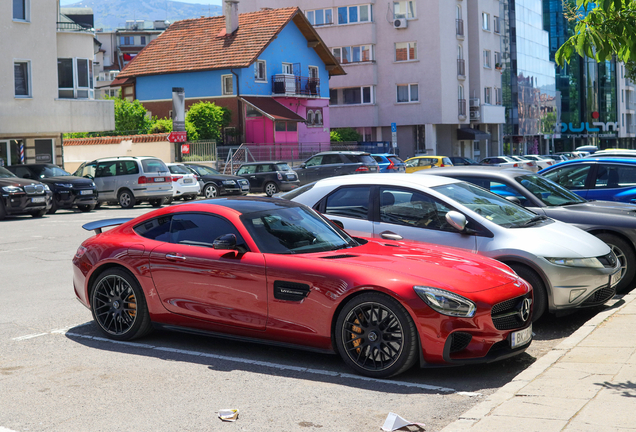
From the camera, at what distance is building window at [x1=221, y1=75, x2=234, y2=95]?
49.9 meters

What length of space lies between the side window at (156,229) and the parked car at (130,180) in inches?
803

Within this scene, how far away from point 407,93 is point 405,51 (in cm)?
311

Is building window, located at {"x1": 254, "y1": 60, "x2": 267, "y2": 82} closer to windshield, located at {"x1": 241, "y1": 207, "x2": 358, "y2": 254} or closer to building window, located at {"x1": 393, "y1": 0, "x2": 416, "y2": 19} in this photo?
building window, located at {"x1": 393, "y1": 0, "x2": 416, "y2": 19}

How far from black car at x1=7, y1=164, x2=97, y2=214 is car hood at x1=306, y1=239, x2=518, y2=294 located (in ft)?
66.8

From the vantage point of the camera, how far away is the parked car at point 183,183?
96.7 feet

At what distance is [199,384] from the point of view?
612cm

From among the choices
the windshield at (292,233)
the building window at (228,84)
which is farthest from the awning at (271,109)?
the windshield at (292,233)

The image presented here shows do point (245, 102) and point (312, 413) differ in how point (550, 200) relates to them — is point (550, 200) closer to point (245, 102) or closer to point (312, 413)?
point (312, 413)

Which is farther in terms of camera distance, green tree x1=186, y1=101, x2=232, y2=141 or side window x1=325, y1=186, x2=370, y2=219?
green tree x1=186, y1=101, x2=232, y2=141

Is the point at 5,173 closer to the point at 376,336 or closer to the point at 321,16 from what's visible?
the point at 376,336

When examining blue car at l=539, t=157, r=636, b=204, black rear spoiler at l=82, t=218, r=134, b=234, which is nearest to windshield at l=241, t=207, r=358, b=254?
black rear spoiler at l=82, t=218, r=134, b=234

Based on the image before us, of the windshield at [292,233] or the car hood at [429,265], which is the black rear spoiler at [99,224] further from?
the car hood at [429,265]

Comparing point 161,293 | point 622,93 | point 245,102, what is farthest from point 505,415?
point 622,93

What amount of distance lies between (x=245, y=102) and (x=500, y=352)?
44386 mm
